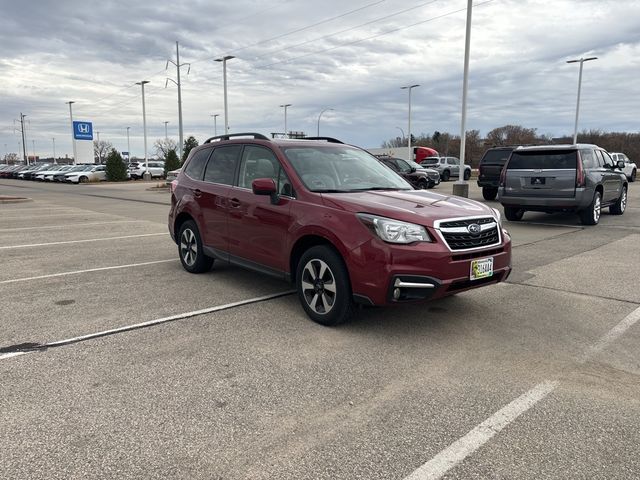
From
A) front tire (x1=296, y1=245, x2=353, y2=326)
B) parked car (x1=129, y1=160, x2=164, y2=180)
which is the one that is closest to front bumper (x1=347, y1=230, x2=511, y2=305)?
front tire (x1=296, y1=245, x2=353, y2=326)

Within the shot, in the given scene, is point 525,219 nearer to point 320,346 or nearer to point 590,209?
point 590,209

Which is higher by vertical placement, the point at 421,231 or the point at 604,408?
the point at 421,231

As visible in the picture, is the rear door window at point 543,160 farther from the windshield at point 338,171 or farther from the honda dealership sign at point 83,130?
the honda dealership sign at point 83,130

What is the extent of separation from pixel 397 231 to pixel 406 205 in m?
0.46

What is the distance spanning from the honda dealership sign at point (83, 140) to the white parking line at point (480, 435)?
6574 cm

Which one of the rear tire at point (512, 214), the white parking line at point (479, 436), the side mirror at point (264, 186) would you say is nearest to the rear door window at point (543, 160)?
the rear tire at point (512, 214)

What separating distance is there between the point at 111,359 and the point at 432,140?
11277 cm

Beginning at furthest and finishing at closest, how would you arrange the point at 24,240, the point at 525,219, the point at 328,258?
the point at 525,219 → the point at 24,240 → the point at 328,258

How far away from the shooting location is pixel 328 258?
453 centimetres

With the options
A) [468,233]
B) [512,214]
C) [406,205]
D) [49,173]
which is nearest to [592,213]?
[512,214]

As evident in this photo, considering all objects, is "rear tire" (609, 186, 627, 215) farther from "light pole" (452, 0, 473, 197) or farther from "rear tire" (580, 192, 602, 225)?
"light pole" (452, 0, 473, 197)

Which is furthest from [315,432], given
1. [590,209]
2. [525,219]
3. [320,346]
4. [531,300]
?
[525,219]

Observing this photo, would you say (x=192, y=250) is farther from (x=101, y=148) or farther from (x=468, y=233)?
(x=101, y=148)

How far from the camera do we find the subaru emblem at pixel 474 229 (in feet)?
14.6
